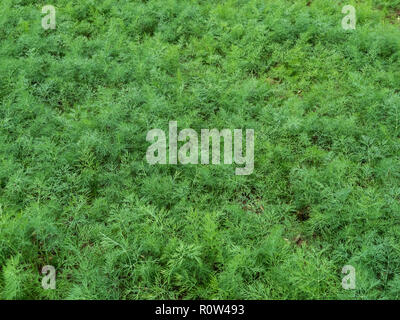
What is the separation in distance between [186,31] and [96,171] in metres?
3.30

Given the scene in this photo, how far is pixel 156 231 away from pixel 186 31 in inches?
160

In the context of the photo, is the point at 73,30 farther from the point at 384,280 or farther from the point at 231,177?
the point at 384,280

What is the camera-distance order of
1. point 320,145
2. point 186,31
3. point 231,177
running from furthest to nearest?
point 186,31
point 320,145
point 231,177

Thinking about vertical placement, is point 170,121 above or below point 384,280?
above

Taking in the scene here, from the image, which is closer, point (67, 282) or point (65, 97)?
point (67, 282)

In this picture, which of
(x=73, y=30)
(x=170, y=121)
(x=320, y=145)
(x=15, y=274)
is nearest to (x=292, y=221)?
(x=320, y=145)

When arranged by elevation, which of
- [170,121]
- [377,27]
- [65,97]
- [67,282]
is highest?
[377,27]

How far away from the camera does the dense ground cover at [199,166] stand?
11.4ft

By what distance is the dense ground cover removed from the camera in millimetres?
3473

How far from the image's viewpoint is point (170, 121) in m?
4.91

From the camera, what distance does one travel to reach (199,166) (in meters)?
4.38
